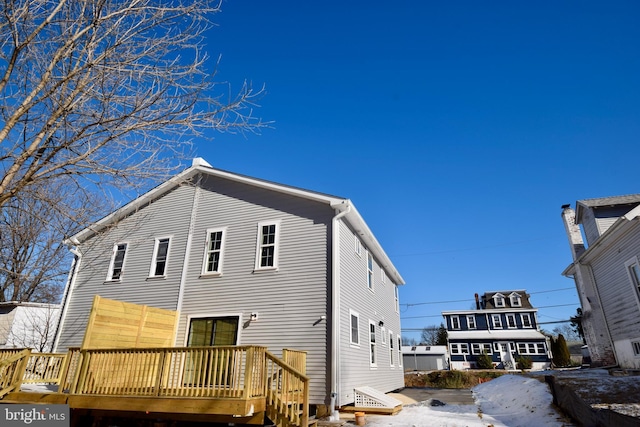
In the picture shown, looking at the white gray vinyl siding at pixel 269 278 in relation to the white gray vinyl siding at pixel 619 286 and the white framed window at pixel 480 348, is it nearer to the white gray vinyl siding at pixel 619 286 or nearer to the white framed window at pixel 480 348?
the white gray vinyl siding at pixel 619 286

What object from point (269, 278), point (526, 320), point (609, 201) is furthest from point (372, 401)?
point (526, 320)

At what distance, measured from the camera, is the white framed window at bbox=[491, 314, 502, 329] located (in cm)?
3928

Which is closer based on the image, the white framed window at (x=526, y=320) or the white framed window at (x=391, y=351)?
the white framed window at (x=391, y=351)

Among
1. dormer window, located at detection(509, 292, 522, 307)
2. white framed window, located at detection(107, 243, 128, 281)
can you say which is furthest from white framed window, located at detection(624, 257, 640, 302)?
dormer window, located at detection(509, 292, 522, 307)

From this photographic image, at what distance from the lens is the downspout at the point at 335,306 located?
9398mm

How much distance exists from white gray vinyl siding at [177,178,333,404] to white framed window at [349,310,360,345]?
5.00 ft

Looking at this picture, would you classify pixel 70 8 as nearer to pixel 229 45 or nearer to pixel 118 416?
pixel 229 45

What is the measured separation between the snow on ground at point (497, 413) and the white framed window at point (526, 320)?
104ft

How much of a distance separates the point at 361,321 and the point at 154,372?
6641 millimetres

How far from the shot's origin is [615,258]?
12.5 m

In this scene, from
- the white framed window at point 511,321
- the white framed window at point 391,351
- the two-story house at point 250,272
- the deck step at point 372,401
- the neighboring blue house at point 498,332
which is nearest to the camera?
the deck step at point 372,401

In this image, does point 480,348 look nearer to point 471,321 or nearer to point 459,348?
point 459,348

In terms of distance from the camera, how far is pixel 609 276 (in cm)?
1317

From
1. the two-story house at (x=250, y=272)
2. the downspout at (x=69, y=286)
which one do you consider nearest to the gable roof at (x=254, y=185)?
the two-story house at (x=250, y=272)
